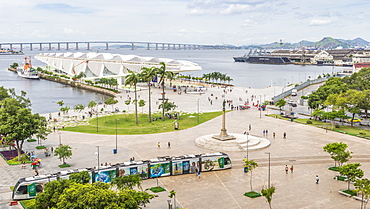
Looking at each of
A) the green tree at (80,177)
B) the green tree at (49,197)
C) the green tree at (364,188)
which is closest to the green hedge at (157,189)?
the green tree at (80,177)

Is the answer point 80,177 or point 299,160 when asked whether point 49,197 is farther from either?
point 299,160

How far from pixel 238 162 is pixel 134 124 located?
24.6 meters

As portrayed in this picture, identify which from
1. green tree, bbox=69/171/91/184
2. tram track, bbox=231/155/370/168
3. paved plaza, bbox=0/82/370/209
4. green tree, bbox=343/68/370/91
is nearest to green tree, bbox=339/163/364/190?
paved plaza, bbox=0/82/370/209

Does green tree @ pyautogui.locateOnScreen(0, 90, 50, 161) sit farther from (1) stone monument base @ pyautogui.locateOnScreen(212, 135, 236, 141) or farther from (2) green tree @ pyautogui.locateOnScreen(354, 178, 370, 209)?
Answer: (2) green tree @ pyautogui.locateOnScreen(354, 178, 370, 209)

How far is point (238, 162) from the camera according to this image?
4056cm

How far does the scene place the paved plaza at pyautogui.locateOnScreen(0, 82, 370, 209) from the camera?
98.7 feet

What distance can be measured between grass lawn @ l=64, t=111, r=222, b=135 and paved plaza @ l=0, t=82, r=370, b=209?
229 cm

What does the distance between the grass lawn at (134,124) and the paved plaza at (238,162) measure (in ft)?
7.52

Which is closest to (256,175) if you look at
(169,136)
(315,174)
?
(315,174)

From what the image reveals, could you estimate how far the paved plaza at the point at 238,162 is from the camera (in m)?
30.1

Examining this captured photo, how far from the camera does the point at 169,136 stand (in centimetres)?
5231

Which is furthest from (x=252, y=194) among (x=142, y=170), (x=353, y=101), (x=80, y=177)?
(x=353, y=101)

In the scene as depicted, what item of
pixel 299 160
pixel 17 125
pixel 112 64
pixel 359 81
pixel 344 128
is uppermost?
pixel 112 64

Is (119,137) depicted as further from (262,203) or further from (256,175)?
(262,203)
